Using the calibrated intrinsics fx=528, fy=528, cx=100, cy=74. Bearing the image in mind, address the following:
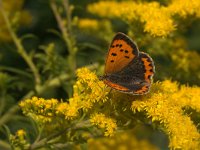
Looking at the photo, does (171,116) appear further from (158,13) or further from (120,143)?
(120,143)

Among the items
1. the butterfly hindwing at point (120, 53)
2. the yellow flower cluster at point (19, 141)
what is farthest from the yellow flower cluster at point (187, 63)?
the yellow flower cluster at point (19, 141)

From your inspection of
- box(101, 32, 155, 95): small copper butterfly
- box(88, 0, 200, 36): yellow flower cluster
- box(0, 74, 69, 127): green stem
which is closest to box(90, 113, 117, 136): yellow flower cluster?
box(101, 32, 155, 95): small copper butterfly

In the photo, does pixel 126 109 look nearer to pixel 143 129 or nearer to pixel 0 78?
pixel 0 78

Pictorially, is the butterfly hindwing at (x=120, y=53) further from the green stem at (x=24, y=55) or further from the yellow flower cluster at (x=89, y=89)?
the green stem at (x=24, y=55)

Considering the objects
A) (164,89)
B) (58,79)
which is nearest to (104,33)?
(58,79)

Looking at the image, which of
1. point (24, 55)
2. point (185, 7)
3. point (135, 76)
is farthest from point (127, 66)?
point (24, 55)

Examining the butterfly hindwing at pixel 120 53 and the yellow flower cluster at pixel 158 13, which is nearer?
the butterfly hindwing at pixel 120 53

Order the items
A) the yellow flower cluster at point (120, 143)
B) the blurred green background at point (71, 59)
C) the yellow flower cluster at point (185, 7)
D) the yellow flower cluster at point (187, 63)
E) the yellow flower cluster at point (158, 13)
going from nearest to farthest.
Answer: the yellow flower cluster at point (158, 13), the yellow flower cluster at point (185, 7), the blurred green background at point (71, 59), the yellow flower cluster at point (187, 63), the yellow flower cluster at point (120, 143)
